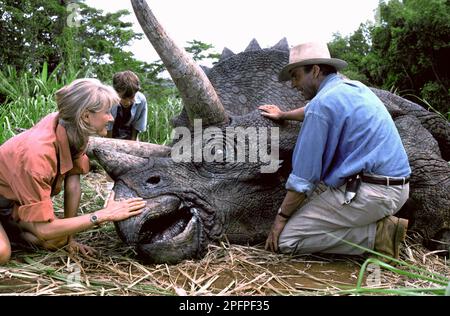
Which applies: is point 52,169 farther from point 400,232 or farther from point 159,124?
point 159,124

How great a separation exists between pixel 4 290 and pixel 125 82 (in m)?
3.64

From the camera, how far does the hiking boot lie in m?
3.79

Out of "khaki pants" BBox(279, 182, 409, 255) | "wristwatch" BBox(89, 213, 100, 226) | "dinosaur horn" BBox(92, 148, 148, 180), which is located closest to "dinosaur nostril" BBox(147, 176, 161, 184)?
"dinosaur horn" BBox(92, 148, 148, 180)

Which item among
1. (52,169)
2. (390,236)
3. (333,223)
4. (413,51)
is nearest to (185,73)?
(52,169)

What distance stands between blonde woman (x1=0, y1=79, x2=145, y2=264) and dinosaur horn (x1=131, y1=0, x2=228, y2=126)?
479mm

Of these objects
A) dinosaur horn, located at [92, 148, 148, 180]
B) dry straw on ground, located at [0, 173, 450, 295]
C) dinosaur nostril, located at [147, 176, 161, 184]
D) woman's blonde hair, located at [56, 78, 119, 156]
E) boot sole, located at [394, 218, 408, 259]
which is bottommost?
dry straw on ground, located at [0, 173, 450, 295]

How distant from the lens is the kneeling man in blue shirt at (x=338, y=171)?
12.1ft

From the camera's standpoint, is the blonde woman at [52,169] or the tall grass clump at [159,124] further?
the tall grass clump at [159,124]

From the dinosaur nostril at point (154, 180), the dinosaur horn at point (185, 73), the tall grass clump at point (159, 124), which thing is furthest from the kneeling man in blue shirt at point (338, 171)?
the tall grass clump at point (159, 124)

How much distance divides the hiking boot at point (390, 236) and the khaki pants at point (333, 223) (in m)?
0.05

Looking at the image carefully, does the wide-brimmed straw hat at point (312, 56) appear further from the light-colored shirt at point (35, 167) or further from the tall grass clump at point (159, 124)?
the tall grass clump at point (159, 124)

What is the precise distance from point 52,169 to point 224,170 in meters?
1.22

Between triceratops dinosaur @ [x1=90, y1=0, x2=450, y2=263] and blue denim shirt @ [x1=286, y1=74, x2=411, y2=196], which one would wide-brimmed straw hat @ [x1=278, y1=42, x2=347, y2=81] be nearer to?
blue denim shirt @ [x1=286, y1=74, x2=411, y2=196]

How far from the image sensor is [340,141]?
376 centimetres
